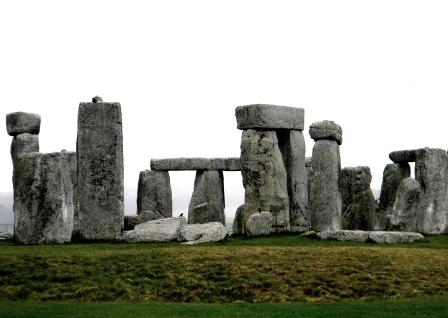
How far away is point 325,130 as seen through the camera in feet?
87.4

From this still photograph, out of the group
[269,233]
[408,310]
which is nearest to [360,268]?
[408,310]

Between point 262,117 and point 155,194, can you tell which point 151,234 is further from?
point 155,194

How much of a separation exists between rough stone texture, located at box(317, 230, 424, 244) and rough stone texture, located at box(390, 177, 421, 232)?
288 cm

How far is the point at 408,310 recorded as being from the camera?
618 inches

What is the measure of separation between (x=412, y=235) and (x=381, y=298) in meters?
6.59

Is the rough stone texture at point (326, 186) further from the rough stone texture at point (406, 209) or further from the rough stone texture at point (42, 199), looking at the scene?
the rough stone texture at point (42, 199)

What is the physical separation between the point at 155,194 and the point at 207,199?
1.89 meters

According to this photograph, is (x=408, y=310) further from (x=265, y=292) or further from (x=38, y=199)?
(x=38, y=199)

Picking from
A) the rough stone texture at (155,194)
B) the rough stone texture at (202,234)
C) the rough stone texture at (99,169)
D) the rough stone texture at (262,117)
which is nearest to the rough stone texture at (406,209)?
the rough stone texture at (262,117)

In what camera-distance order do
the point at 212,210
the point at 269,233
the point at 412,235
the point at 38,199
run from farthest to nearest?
the point at 212,210 → the point at 269,233 → the point at 412,235 → the point at 38,199

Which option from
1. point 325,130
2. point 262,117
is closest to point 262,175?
point 262,117

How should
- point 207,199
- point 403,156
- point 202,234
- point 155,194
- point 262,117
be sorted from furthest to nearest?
point 155,194, point 207,199, point 403,156, point 262,117, point 202,234

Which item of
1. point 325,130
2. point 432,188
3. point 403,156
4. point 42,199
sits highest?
point 325,130

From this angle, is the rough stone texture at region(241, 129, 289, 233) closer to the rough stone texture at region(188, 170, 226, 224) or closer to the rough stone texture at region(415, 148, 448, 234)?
the rough stone texture at region(415, 148, 448, 234)
